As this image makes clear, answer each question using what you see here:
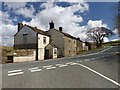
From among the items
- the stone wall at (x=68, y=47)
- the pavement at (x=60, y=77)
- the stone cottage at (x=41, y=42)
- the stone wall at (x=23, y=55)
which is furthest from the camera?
the stone wall at (x=68, y=47)

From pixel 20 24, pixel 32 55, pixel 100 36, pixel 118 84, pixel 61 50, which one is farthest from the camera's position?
pixel 100 36

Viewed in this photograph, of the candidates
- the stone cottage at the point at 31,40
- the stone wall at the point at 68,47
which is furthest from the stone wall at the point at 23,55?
the stone wall at the point at 68,47

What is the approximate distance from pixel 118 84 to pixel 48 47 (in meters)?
46.9

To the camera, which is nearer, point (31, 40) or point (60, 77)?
point (60, 77)

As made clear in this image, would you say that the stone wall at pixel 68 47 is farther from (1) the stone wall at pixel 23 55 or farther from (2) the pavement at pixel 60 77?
(2) the pavement at pixel 60 77

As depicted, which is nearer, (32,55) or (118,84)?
Answer: (118,84)

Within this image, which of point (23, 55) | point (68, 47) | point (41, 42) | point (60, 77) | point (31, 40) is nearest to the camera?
point (60, 77)

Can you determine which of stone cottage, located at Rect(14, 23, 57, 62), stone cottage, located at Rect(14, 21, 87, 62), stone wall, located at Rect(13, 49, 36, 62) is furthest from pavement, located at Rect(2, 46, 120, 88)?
stone cottage, located at Rect(14, 23, 57, 62)

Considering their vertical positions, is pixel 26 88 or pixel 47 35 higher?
pixel 47 35

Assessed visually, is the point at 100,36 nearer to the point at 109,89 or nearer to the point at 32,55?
the point at 32,55

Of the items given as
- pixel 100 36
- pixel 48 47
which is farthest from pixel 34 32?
pixel 100 36

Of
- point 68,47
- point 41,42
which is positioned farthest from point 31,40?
point 68,47

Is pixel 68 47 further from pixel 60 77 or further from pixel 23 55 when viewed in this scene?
pixel 60 77

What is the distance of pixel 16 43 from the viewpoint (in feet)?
186
